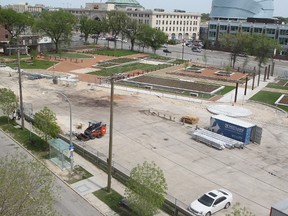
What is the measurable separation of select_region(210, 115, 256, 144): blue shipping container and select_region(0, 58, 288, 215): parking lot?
130cm

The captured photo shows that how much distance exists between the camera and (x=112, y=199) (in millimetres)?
24297

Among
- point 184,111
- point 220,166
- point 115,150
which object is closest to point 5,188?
point 115,150

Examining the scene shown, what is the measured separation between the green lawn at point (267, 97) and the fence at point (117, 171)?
32.8 m

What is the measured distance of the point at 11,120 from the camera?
39938 millimetres

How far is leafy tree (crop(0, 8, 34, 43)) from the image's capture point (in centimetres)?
9381

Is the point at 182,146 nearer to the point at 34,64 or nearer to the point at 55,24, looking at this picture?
the point at 34,64

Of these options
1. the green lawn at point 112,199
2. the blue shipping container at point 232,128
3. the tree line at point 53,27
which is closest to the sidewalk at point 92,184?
the green lawn at point 112,199

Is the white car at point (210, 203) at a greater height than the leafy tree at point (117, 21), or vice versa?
the leafy tree at point (117, 21)

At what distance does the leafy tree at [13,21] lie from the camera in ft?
308

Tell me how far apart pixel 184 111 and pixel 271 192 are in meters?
22.9

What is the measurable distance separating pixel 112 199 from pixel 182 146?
12522 mm

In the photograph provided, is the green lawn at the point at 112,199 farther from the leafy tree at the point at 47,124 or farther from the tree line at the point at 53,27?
the tree line at the point at 53,27

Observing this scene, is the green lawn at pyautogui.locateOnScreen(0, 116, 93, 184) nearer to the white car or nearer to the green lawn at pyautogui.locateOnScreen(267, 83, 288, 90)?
the white car

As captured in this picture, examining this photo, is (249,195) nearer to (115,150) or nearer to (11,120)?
(115,150)
